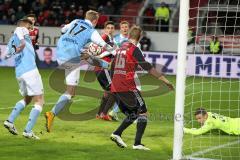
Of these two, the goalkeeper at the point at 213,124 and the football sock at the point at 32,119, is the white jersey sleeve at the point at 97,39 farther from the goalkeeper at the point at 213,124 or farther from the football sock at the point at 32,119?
the goalkeeper at the point at 213,124

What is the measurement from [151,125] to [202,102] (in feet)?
13.3

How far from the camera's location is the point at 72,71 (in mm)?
12164

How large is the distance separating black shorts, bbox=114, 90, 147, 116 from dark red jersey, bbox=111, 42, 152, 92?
9 cm

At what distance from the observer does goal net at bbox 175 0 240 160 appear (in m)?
10.8

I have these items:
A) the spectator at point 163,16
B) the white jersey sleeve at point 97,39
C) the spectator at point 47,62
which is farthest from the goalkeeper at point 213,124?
the spectator at point 163,16

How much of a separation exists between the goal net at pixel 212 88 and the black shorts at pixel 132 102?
1.00m

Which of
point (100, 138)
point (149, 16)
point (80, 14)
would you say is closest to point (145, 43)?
point (149, 16)

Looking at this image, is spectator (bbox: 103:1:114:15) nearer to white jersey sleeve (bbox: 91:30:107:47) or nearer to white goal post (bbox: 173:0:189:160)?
white jersey sleeve (bbox: 91:30:107:47)

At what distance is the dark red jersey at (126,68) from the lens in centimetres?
1047

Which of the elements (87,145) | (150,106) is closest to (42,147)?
(87,145)

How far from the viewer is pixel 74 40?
12062 mm

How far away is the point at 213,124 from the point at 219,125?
14 centimetres

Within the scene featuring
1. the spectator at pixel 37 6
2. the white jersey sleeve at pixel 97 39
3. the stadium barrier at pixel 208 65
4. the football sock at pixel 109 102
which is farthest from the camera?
the spectator at pixel 37 6

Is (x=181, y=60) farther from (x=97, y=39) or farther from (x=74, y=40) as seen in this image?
(x=74, y=40)
